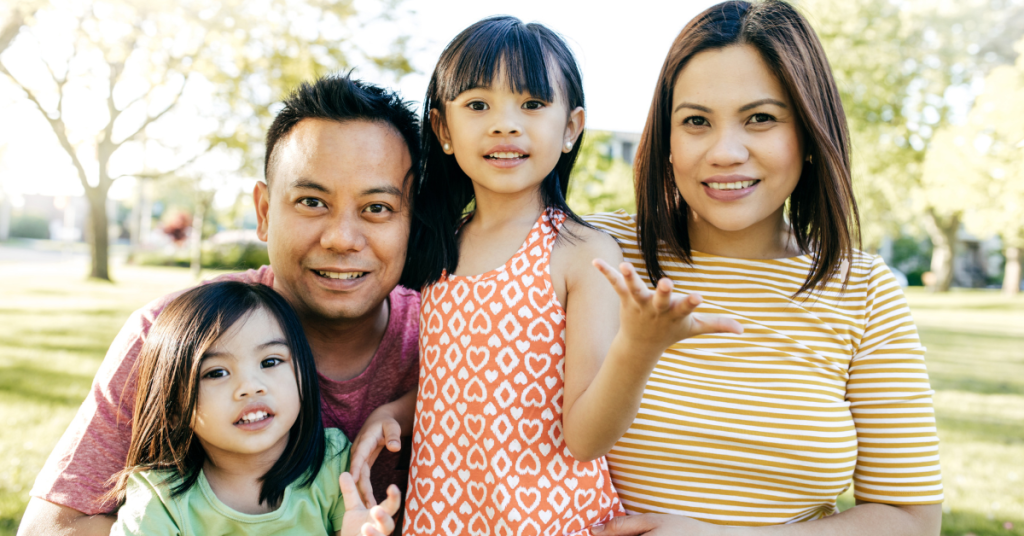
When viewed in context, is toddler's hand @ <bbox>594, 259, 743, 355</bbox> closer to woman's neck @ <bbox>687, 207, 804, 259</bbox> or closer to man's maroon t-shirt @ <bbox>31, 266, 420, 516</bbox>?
woman's neck @ <bbox>687, 207, 804, 259</bbox>

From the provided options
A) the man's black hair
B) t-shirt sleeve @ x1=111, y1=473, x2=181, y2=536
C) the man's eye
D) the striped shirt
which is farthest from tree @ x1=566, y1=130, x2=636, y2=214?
t-shirt sleeve @ x1=111, y1=473, x2=181, y2=536

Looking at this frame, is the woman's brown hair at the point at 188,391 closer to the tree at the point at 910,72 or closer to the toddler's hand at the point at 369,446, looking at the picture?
the toddler's hand at the point at 369,446

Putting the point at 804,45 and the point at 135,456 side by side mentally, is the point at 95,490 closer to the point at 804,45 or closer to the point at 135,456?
the point at 135,456

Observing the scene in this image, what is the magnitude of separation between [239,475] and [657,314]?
4.84ft

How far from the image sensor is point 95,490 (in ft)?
6.89

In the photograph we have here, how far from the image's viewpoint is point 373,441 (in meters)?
2.17

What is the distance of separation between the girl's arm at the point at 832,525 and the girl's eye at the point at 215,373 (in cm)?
119

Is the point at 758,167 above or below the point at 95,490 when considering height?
above

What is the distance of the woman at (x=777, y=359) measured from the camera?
1977 millimetres

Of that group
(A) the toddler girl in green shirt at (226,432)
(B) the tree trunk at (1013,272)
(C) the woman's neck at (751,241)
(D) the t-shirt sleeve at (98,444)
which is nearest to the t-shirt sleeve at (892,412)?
(C) the woman's neck at (751,241)

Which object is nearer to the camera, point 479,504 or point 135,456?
point 479,504

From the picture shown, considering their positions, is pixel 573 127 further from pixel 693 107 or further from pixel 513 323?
pixel 513 323

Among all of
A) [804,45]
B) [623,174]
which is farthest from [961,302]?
[804,45]

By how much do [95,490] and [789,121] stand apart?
2.38m
